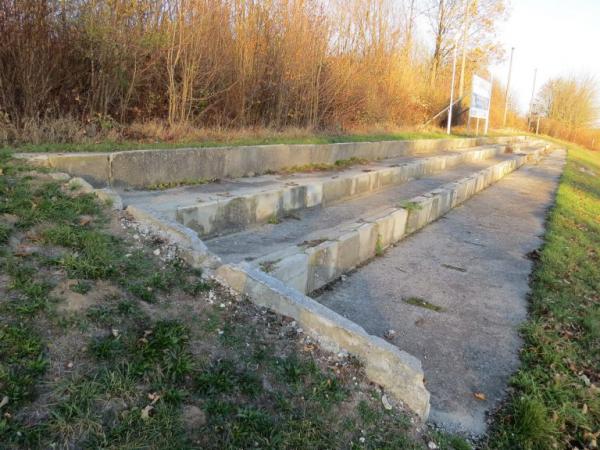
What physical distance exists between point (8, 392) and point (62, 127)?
4981 mm

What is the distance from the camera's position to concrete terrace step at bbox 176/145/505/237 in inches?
191

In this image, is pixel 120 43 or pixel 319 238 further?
pixel 120 43

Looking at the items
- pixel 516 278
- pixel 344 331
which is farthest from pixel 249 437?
pixel 516 278

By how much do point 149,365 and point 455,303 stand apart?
10.1ft

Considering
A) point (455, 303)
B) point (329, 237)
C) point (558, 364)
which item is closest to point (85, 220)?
point (329, 237)

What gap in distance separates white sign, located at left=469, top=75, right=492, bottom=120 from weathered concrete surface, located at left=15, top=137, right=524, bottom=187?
1494cm

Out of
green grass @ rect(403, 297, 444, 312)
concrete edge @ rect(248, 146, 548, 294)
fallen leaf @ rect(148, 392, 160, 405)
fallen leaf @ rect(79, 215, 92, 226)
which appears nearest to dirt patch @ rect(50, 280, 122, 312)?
fallen leaf @ rect(148, 392, 160, 405)

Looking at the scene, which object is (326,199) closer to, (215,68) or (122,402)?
(215,68)

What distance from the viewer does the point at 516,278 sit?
5.13 meters

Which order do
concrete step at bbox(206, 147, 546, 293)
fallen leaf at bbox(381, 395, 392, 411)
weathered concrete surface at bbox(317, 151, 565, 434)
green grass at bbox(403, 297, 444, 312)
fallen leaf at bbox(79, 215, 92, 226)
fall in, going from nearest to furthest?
fallen leaf at bbox(381, 395, 392, 411)
weathered concrete surface at bbox(317, 151, 565, 434)
fallen leaf at bbox(79, 215, 92, 226)
concrete step at bbox(206, 147, 546, 293)
green grass at bbox(403, 297, 444, 312)

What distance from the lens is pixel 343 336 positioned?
2.73 m

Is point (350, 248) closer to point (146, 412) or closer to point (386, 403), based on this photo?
point (386, 403)

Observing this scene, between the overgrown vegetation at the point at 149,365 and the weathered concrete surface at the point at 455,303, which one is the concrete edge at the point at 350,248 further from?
the overgrown vegetation at the point at 149,365

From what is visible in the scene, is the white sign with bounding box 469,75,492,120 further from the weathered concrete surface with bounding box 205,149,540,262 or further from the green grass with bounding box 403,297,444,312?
the green grass with bounding box 403,297,444,312
